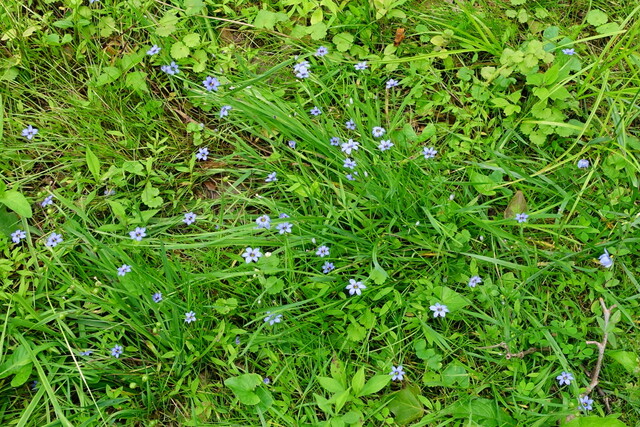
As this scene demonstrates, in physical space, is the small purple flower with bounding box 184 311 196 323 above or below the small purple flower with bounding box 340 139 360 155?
below

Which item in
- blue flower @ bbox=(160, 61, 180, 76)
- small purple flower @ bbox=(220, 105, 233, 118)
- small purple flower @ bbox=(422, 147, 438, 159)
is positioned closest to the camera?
small purple flower @ bbox=(422, 147, 438, 159)

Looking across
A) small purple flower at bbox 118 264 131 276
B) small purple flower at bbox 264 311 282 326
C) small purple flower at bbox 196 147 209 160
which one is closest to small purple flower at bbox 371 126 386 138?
small purple flower at bbox 196 147 209 160

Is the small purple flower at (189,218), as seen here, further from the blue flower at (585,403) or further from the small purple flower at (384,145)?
the blue flower at (585,403)

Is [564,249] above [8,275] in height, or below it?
above

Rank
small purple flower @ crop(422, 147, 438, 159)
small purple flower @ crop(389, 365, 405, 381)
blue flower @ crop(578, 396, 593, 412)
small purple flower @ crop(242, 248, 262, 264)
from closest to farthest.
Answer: blue flower @ crop(578, 396, 593, 412), small purple flower @ crop(389, 365, 405, 381), small purple flower @ crop(242, 248, 262, 264), small purple flower @ crop(422, 147, 438, 159)

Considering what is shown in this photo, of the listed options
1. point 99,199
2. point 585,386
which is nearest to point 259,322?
point 99,199

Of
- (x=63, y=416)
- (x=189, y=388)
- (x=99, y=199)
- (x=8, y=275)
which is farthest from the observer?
(x=99, y=199)

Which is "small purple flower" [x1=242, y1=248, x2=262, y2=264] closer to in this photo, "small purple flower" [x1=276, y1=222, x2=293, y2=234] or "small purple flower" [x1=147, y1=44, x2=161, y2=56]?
"small purple flower" [x1=276, y1=222, x2=293, y2=234]

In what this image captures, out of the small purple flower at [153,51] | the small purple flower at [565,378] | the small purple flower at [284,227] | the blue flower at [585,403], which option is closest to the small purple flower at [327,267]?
the small purple flower at [284,227]

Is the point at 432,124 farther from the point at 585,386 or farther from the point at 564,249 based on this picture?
the point at 585,386
